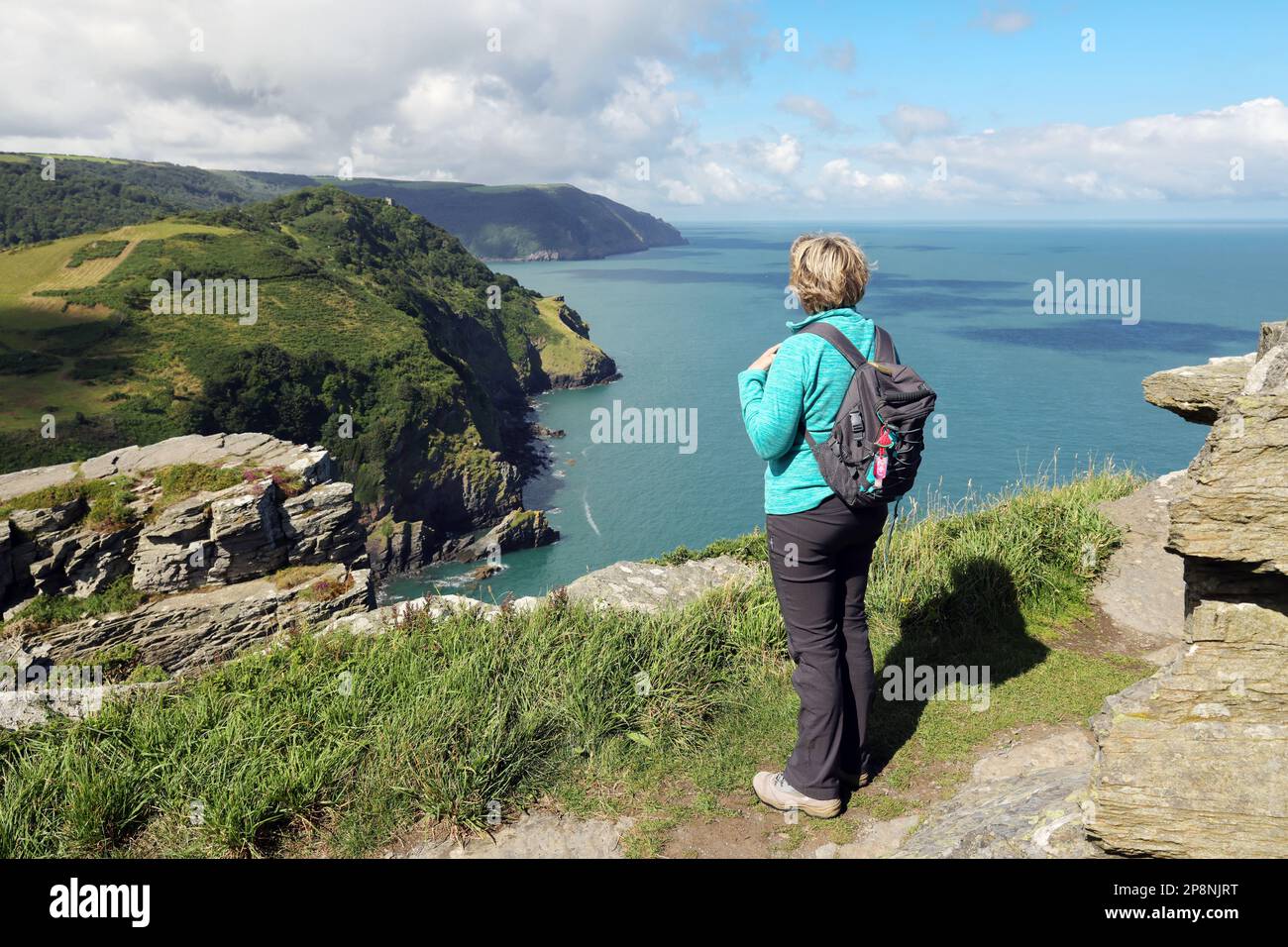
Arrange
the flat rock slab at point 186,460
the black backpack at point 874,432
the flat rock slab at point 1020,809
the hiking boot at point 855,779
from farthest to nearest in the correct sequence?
the flat rock slab at point 186,460 → the hiking boot at point 855,779 → the black backpack at point 874,432 → the flat rock slab at point 1020,809

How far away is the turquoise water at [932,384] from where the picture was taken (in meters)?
56.9

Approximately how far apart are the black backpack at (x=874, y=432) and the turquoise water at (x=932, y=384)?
17.4 m

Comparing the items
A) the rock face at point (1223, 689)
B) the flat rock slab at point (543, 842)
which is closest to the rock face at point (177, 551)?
the flat rock slab at point (543, 842)

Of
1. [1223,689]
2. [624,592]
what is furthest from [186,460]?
[1223,689]

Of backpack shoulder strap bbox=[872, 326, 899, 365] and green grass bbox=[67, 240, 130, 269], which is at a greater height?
green grass bbox=[67, 240, 130, 269]

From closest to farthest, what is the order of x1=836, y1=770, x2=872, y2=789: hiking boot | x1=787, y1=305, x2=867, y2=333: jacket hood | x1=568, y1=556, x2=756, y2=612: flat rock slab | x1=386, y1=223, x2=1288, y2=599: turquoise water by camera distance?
x1=787, y1=305, x2=867, y2=333: jacket hood → x1=836, y1=770, x2=872, y2=789: hiking boot → x1=568, y1=556, x2=756, y2=612: flat rock slab → x1=386, y1=223, x2=1288, y2=599: turquoise water

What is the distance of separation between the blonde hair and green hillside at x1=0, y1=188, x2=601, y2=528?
57.4 m

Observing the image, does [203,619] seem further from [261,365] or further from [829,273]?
[261,365]

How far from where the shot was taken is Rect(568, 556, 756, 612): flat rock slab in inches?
297
